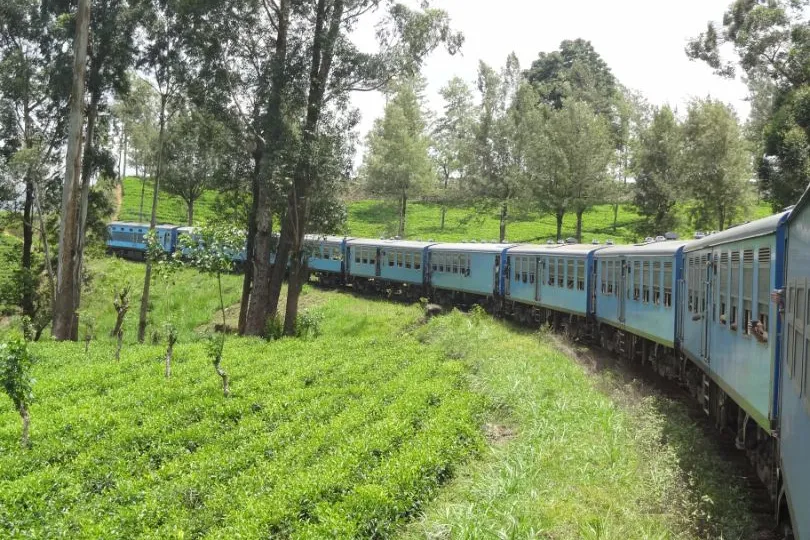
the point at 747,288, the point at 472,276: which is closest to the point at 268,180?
the point at 472,276

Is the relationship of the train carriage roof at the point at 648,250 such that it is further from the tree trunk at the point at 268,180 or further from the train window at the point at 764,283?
the tree trunk at the point at 268,180

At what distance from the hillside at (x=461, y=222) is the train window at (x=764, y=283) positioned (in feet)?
119

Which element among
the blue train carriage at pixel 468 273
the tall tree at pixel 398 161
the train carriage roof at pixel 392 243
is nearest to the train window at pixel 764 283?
the blue train carriage at pixel 468 273

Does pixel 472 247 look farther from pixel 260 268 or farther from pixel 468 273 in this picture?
pixel 260 268

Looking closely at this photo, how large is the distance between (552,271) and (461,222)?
119ft

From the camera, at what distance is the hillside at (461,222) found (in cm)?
5225

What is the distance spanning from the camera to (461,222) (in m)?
58.2

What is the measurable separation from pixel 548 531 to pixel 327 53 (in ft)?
55.5

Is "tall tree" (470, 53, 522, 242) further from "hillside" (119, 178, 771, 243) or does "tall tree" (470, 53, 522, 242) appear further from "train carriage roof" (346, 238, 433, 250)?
"train carriage roof" (346, 238, 433, 250)

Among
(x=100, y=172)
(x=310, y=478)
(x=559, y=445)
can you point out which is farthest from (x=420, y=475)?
(x=100, y=172)

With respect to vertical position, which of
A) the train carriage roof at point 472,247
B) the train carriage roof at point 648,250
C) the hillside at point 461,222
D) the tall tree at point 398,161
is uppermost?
the tall tree at point 398,161

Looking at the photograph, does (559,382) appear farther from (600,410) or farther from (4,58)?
(4,58)

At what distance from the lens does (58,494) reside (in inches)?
333

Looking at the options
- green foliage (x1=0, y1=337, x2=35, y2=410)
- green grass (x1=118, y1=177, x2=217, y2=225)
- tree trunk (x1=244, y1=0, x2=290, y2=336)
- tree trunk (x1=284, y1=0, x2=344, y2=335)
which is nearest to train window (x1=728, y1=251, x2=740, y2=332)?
green foliage (x1=0, y1=337, x2=35, y2=410)
